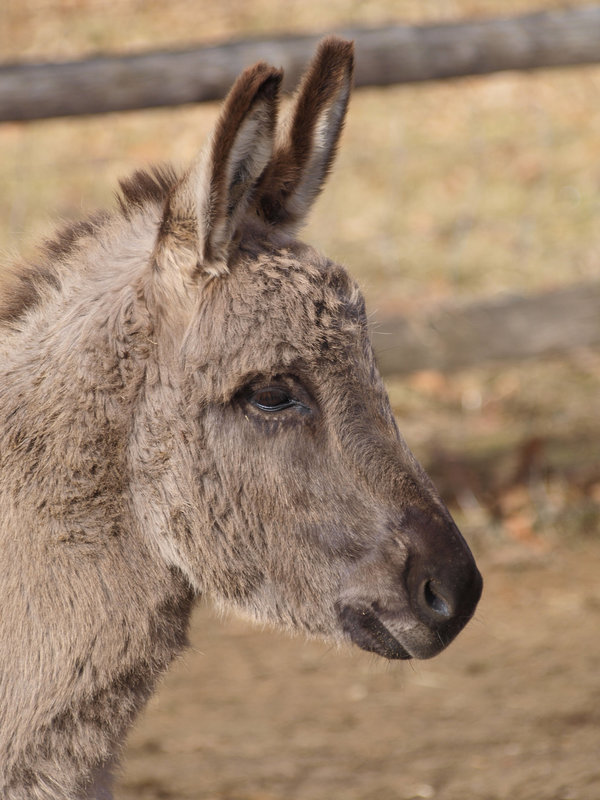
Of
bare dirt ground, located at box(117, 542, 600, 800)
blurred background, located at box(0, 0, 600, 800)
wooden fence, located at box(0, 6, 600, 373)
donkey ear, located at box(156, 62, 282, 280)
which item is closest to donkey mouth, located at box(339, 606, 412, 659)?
donkey ear, located at box(156, 62, 282, 280)

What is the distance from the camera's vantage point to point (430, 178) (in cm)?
1055

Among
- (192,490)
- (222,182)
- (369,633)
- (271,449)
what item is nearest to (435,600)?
(369,633)

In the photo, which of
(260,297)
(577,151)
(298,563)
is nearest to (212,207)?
(260,297)

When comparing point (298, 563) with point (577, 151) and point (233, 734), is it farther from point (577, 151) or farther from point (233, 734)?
point (577, 151)

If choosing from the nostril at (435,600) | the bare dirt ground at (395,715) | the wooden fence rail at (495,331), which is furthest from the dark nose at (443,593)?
the wooden fence rail at (495,331)

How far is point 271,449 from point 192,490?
0.73ft

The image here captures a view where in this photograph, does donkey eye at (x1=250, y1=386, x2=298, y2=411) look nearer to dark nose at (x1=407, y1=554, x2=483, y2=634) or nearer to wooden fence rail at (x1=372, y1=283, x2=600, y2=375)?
dark nose at (x1=407, y1=554, x2=483, y2=634)

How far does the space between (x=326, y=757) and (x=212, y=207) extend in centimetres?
271

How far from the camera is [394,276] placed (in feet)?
28.2

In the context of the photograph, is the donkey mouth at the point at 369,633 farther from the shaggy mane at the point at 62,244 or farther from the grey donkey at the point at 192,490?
the shaggy mane at the point at 62,244

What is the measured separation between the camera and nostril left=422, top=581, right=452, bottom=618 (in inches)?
96.1

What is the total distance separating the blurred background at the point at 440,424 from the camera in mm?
4230

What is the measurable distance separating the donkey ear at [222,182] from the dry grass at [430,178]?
3.76 meters

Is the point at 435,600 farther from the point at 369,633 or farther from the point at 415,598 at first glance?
the point at 369,633
